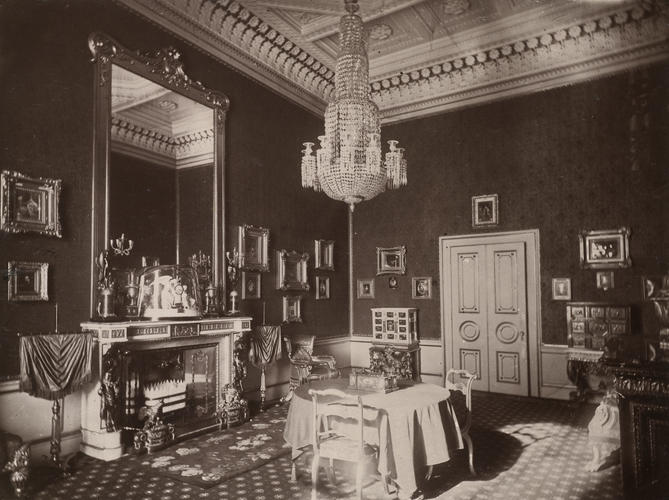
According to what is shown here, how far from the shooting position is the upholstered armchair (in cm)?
738

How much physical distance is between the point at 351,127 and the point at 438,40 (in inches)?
148

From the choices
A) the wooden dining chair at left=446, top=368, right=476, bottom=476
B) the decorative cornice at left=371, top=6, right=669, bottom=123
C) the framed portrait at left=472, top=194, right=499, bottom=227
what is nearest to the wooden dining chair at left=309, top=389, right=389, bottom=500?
the wooden dining chair at left=446, top=368, right=476, bottom=476

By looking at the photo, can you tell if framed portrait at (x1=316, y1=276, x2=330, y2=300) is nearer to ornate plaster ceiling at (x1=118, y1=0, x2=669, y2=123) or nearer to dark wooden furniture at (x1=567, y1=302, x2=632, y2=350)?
ornate plaster ceiling at (x1=118, y1=0, x2=669, y2=123)

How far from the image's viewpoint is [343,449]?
3.79 metres

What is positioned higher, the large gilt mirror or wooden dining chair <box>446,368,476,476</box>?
the large gilt mirror

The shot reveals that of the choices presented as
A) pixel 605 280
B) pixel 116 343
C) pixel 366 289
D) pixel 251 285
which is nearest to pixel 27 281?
pixel 116 343

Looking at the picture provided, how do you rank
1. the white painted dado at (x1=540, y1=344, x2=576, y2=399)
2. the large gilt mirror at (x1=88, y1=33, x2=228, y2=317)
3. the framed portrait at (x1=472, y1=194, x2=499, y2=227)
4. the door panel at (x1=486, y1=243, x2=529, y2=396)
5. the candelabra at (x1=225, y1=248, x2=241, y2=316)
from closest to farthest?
the large gilt mirror at (x1=88, y1=33, x2=228, y2=317)
the candelabra at (x1=225, y1=248, x2=241, y2=316)
the white painted dado at (x1=540, y1=344, x2=576, y2=399)
the door panel at (x1=486, y1=243, x2=529, y2=396)
the framed portrait at (x1=472, y1=194, x2=499, y2=227)

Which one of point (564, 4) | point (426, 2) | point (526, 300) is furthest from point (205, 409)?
point (564, 4)

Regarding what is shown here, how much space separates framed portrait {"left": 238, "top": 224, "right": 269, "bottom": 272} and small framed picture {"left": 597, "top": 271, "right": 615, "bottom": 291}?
4844 mm

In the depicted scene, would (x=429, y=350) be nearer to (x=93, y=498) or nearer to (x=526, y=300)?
(x=526, y=300)

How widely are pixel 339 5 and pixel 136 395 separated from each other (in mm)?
5531

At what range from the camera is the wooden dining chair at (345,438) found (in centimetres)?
369

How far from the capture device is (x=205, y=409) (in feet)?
20.2

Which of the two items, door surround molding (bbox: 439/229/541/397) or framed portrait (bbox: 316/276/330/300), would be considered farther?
framed portrait (bbox: 316/276/330/300)
